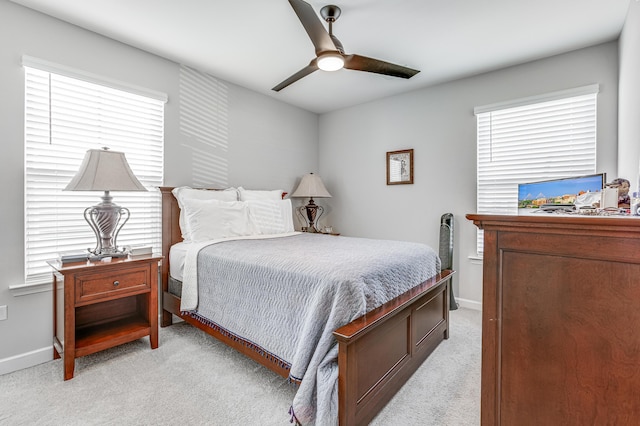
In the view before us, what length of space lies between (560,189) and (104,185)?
9.24ft

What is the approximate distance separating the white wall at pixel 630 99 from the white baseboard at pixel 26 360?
4126 millimetres

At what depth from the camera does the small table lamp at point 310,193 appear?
13.6 feet

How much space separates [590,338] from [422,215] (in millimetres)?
3042

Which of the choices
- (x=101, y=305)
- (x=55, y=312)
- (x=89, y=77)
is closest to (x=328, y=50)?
(x=89, y=77)

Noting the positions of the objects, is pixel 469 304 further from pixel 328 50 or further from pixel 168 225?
pixel 168 225

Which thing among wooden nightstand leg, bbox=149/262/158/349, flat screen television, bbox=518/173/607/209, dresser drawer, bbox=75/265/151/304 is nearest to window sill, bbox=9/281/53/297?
dresser drawer, bbox=75/265/151/304

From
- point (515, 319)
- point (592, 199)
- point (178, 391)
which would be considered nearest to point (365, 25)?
point (592, 199)

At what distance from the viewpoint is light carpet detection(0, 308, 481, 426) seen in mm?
1646

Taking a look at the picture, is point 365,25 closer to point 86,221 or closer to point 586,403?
point 586,403

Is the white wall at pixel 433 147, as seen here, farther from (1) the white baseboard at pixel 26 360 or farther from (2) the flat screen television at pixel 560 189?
(1) the white baseboard at pixel 26 360

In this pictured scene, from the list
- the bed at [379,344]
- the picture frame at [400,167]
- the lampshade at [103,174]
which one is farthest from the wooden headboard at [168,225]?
the picture frame at [400,167]

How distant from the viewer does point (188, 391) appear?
6.15 ft

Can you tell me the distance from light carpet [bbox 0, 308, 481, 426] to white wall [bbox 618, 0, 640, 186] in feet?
5.39

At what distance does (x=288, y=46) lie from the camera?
2.74m
